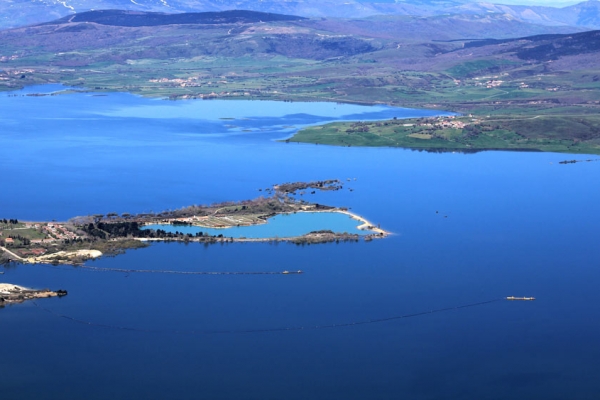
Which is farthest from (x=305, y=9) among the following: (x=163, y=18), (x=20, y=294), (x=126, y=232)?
(x=20, y=294)

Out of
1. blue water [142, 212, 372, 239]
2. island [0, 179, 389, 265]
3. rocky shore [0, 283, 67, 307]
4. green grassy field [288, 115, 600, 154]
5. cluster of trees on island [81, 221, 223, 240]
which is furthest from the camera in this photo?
green grassy field [288, 115, 600, 154]

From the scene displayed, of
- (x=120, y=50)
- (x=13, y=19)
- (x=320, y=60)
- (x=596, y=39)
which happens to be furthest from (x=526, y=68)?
(x=13, y=19)

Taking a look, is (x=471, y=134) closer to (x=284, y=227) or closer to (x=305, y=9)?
(x=284, y=227)

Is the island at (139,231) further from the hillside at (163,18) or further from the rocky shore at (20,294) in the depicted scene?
the hillside at (163,18)

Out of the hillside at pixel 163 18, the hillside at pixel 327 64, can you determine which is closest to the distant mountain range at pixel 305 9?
the hillside at pixel 163 18

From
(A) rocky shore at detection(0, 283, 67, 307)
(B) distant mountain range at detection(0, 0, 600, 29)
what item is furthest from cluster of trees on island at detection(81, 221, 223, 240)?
(B) distant mountain range at detection(0, 0, 600, 29)

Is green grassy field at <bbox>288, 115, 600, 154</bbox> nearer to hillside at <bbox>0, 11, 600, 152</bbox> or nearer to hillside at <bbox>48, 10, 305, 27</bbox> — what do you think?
hillside at <bbox>0, 11, 600, 152</bbox>
